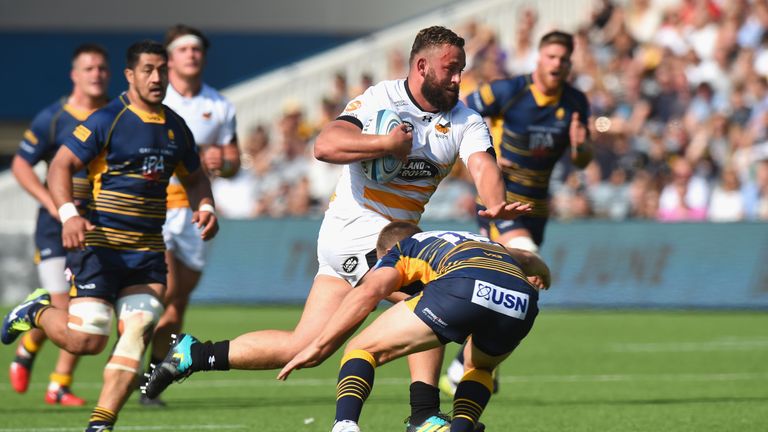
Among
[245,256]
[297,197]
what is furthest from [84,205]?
[297,197]

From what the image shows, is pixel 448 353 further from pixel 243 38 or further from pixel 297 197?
pixel 243 38

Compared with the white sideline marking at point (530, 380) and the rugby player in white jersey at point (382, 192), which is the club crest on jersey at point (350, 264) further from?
the white sideline marking at point (530, 380)

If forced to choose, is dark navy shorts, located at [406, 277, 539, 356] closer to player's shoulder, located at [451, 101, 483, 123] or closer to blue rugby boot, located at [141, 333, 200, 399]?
player's shoulder, located at [451, 101, 483, 123]

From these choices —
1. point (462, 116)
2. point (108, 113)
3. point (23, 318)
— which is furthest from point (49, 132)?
point (462, 116)

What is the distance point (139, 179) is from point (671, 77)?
46.6 feet

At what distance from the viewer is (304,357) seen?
6.73 meters

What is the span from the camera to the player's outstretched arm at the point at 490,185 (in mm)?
7035

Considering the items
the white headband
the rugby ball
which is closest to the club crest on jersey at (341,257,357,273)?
the rugby ball

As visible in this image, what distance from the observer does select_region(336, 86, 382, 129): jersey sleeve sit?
24.2 feet

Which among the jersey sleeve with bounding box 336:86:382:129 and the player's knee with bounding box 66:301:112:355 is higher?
the jersey sleeve with bounding box 336:86:382:129

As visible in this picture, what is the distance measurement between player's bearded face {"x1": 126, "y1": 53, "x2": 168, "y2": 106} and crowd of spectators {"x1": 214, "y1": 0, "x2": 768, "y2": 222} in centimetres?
1155

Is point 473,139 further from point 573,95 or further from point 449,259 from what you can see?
point 573,95

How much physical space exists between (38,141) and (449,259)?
16.5 ft

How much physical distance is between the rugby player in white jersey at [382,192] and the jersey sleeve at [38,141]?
354 centimetres
